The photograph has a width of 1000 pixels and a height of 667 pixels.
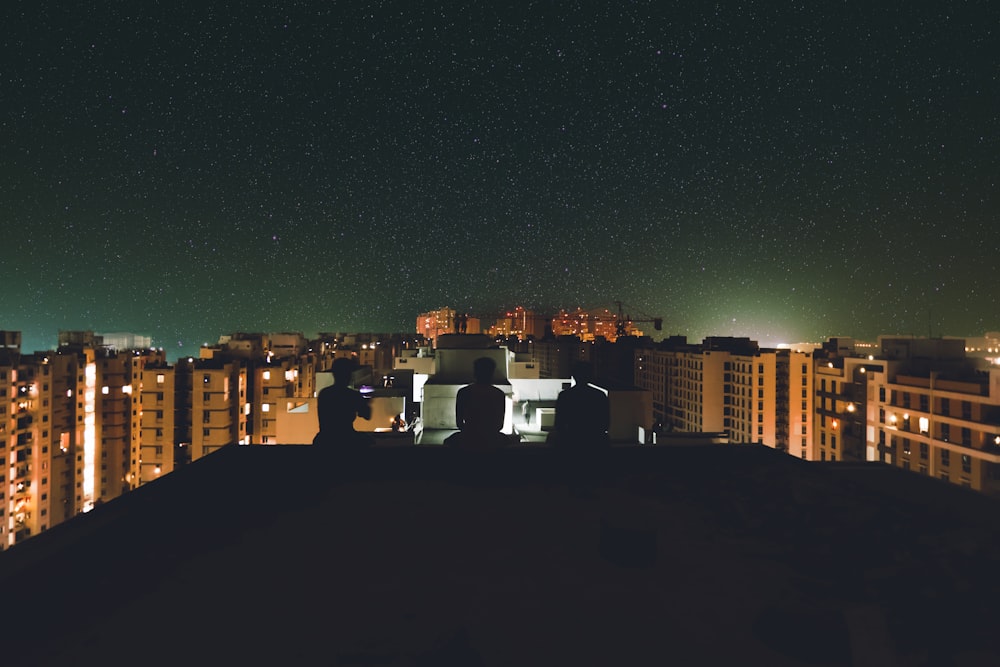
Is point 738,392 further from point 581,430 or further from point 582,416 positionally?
point 582,416

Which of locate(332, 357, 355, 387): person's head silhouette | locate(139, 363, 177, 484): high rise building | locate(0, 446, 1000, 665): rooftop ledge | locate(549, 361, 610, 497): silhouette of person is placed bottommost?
locate(139, 363, 177, 484): high rise building

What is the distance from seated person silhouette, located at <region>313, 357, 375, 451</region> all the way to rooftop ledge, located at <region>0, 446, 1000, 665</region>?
715 mm

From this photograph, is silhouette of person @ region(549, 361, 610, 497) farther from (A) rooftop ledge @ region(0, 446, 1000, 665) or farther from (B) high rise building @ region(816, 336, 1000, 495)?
(B) high rise building @ region(816, 336, 1000, 495)

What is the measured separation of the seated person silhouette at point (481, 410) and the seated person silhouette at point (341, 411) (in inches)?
59.2

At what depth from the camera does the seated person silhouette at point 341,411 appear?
7.40 meters

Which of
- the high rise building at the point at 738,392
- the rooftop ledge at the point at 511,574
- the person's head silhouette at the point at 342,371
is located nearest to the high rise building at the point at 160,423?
the rooftop ledge at the point at 511,574

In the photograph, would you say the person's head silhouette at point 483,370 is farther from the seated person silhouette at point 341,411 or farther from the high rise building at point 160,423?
the high rise building at point 160,423

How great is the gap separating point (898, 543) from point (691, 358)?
85812mm

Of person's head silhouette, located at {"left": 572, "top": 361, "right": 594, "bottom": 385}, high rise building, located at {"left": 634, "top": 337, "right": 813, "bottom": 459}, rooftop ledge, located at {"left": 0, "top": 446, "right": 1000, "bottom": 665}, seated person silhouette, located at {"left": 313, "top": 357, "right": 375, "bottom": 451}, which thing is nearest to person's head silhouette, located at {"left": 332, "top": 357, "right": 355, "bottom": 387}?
seated person silhouette, located at {"left": 313, "top": 357, "right": 375, "bottom": 451}

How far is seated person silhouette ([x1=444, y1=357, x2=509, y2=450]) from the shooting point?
23.1ft

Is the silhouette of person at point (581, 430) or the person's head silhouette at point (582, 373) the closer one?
the person's head silhouette at point (582, 373)

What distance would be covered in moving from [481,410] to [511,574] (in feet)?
9.28

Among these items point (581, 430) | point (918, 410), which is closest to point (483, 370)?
point (581, 430)

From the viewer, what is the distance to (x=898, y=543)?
5184 mm
